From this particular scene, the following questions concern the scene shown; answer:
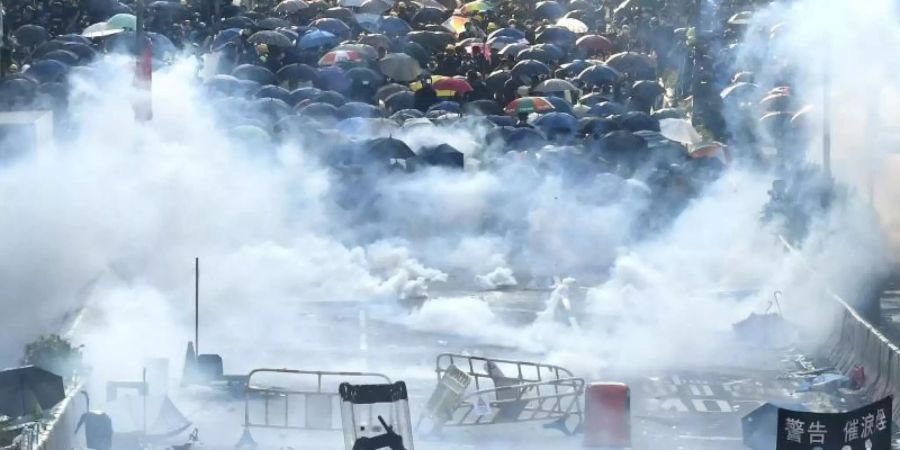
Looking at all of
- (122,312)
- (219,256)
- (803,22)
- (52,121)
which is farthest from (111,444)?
(803,22)

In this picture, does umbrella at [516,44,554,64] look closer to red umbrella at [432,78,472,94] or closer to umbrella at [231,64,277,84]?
red umbrella at [432,78,472,94]

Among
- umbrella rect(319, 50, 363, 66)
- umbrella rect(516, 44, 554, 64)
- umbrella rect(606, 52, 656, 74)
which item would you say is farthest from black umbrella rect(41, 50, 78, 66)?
umbrella rect(606, 52, 656, 74)

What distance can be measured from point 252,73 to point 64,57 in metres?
3.98

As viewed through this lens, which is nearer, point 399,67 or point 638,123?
point 638,123

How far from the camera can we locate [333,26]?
42406 mm

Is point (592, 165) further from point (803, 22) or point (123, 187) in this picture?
point (123, 187)

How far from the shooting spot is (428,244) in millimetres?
30047

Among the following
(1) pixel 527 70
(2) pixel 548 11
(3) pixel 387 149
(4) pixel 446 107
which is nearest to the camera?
(3) pixel 387 149

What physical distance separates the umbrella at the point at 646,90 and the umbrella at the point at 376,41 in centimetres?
637

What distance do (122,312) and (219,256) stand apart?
3869mm

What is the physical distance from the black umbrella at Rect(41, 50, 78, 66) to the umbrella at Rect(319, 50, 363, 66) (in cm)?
556

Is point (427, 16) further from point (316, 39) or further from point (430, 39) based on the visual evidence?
point (316, 39)

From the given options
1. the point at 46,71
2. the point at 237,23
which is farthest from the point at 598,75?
the point at 46,71

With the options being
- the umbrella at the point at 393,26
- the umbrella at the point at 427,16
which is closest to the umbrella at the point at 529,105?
the umbrella at the point at 393,26
